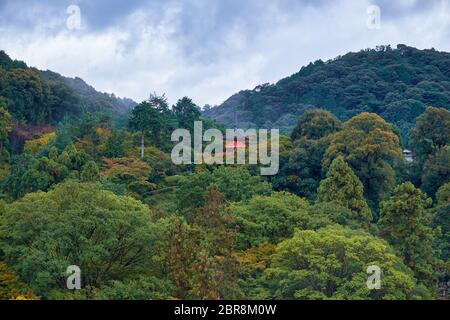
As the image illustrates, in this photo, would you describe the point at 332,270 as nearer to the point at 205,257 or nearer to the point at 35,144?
the point at 205,257

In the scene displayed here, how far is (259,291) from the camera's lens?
15719 millimetres

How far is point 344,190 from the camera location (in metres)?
22.0

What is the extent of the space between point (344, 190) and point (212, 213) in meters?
7.32

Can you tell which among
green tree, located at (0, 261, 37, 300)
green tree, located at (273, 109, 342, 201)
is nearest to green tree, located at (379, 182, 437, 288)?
green tree, located at (273, 109, 342, 201)

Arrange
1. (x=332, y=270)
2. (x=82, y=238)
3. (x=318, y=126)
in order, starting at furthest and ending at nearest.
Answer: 1. (x=318, y=126)
2. (x=82, y=238)
3. (x=332, y=270)

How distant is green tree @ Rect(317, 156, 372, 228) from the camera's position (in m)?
21.8

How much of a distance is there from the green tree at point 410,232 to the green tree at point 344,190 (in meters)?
2.88

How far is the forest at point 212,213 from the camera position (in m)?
14.9

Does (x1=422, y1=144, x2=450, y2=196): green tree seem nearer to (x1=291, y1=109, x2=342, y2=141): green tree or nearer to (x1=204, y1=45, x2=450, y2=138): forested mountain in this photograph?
(x1=291, y1=109, x2=342, y2=141): green tree

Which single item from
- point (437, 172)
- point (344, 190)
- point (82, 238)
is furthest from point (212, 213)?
point (437, 172)

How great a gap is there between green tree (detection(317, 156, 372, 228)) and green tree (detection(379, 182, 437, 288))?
113 inches

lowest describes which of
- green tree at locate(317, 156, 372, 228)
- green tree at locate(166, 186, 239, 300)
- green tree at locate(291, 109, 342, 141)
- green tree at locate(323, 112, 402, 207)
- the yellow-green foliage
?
green tree at locate(166, 186, 239, 300)

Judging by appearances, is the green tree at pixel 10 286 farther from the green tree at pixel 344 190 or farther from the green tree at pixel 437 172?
the green tree at pixel 437 172
